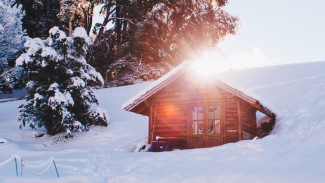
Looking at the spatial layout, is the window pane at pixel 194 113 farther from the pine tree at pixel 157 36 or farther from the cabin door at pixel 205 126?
the pine tree at pixel 157 36

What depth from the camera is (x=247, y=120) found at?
1397cm

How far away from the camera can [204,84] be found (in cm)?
1284

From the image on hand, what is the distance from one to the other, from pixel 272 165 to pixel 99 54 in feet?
80.0

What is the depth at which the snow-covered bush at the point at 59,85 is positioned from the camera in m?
16.2

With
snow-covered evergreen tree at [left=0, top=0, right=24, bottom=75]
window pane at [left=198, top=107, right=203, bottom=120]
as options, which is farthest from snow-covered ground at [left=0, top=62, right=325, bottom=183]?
snow-covered evergreen tree at [left=0, top=0, right=24, bottom=75]

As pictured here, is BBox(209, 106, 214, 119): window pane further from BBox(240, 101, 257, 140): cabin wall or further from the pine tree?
the pine tree

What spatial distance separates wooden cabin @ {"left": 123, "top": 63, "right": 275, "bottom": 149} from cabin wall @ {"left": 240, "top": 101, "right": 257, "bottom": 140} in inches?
8.1

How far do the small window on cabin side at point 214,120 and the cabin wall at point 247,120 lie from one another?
3.48ft

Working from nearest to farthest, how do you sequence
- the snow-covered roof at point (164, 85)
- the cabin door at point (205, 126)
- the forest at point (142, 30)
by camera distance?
1. the snow-covered roof at point (164, 85)
2. the cabin door at point (205, 126)
3. the forest at point (142, 30)

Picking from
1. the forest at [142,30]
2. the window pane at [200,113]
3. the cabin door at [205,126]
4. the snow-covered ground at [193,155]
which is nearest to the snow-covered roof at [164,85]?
the snow-covered ground at [193,155]

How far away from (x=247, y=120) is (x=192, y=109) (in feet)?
9.55

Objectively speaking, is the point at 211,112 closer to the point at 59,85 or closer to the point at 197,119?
the point at 197,119

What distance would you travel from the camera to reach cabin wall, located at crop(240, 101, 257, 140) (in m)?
13.4

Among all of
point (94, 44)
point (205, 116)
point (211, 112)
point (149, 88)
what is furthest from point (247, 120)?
point (94, 44)
